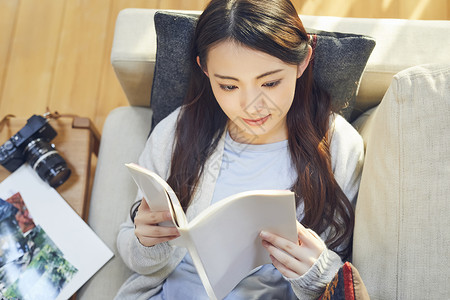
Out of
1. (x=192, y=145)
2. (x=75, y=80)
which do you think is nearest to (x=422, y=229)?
(x=192, y=145)

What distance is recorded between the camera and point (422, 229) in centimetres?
81

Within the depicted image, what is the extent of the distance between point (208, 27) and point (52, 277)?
80 centimetres

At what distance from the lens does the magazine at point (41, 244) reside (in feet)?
3.79

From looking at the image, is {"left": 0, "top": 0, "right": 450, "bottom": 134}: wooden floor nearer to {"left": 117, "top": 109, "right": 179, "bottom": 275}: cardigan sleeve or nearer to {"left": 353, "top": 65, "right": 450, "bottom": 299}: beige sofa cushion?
{"left": 117, "top": 109, "right": 179, "bottom": 275}: cardigan sleeve

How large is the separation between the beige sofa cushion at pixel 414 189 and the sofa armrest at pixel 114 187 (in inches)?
28.1

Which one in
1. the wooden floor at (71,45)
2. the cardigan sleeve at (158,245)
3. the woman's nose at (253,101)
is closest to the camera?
the woman's nose at (253,101)

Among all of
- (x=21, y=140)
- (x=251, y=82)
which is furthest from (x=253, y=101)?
(x=21, y=140)

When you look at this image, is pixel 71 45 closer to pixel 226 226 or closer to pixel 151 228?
pixel 151 228

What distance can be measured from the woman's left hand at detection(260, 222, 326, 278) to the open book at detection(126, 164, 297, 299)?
16 mm

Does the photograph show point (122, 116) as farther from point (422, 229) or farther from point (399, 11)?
point (399, 11)

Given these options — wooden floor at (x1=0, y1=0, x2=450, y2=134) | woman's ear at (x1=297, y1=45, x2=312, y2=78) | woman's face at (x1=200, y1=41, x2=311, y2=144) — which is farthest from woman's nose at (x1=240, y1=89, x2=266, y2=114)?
wooden floor at (x1=0, y1=0, x2=450, y2=134)

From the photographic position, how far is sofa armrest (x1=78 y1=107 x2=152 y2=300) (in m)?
1.18

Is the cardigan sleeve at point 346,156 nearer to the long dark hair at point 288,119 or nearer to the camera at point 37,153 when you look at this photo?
the long dark hair at point 288,119

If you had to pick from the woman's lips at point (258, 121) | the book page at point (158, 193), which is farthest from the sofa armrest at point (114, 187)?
the woman's lips at point (258, 121)
